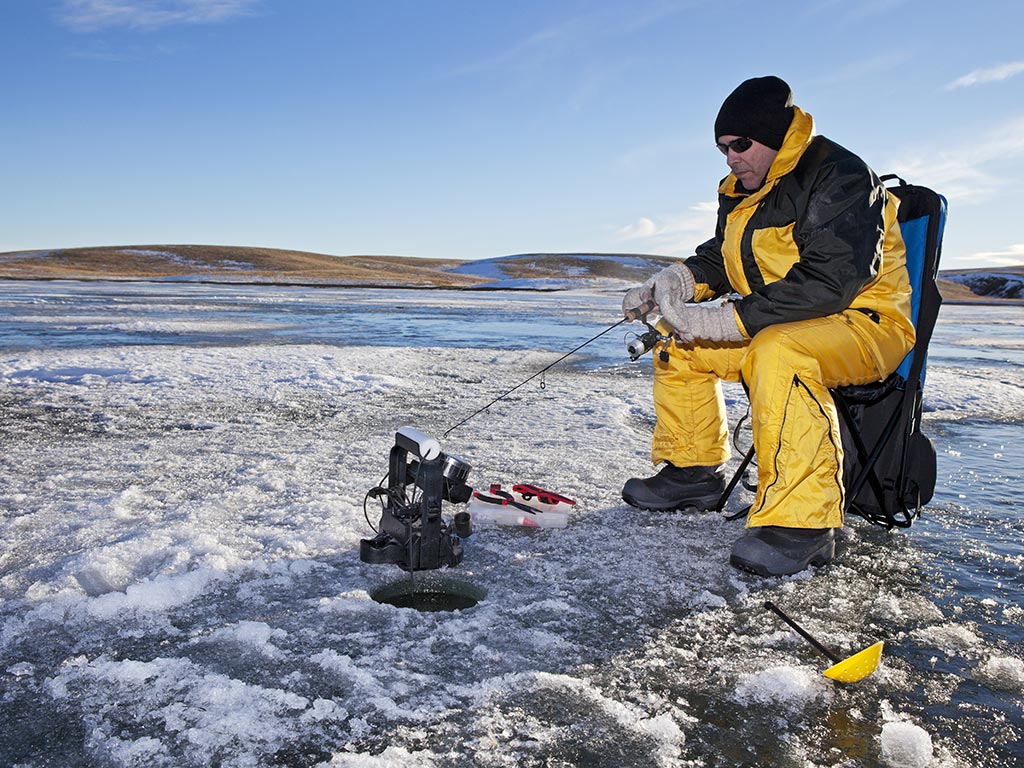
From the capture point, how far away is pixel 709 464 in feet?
11.1

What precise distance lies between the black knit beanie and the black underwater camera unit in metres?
1.57

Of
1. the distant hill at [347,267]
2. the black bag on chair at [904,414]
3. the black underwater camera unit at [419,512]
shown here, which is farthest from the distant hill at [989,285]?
the black underwater camera unit at [419,512]

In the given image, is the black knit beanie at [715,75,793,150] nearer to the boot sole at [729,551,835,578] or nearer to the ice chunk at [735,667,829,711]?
the boot sole at [729,551,835,578]

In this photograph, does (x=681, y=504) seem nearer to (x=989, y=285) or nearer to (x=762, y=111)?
(x=762, y=111)

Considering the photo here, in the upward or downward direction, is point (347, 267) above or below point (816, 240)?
above

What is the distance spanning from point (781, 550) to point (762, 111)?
1.54 metres

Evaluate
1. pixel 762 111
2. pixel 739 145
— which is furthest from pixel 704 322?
pixel 762 111

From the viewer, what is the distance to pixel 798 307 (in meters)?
2.62

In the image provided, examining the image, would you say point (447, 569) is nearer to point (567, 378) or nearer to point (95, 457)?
point (95, 457)

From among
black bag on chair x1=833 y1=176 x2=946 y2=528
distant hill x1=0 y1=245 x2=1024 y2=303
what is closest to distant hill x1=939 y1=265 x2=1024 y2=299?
distant hill x1=0 y1=245 x2=1024 y2=303

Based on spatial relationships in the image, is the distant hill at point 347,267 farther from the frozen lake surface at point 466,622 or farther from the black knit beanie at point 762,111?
the black knit beanie at point 762,111

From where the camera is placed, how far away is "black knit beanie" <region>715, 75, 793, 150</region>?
2.72 meters

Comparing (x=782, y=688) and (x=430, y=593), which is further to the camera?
(x=430, y=593)

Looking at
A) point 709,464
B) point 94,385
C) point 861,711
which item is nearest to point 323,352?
point 94,385
